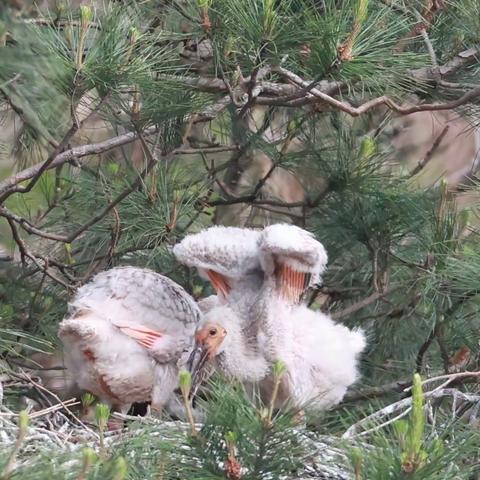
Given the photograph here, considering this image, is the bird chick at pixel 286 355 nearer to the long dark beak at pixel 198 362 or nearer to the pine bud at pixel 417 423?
the long dark beak at pixel 198 362

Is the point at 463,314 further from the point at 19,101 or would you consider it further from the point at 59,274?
the point at 19,101

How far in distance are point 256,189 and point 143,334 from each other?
86 cm

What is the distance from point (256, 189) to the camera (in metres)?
4.02

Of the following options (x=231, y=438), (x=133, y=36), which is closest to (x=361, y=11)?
(x=133, y=36)

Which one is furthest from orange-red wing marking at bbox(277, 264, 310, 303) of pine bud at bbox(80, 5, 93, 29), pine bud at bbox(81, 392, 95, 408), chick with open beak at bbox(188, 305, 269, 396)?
pine bud at bbox(80, 5, 93, 29)

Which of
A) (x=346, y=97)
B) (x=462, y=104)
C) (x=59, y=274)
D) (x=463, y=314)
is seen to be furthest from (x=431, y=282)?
(x=59, y=274)

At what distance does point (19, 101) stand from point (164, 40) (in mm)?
852

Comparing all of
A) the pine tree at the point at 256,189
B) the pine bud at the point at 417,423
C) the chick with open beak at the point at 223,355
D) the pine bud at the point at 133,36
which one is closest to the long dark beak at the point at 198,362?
the chick with open beak at the point at 223,355

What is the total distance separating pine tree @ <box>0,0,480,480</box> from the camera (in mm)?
2309

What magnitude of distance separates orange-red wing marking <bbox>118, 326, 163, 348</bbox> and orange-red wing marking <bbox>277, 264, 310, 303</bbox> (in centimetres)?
36

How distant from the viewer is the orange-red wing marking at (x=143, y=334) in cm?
327

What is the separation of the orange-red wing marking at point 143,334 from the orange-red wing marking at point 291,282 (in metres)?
0.36

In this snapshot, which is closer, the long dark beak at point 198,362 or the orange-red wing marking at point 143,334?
the long dark beak at point 198,362

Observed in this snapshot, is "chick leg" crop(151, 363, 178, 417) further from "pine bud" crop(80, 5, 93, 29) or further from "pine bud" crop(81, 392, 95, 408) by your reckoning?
"pine bud" crop(80, 5, 93, 29)
